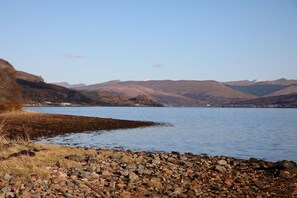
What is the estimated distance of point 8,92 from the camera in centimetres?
7544

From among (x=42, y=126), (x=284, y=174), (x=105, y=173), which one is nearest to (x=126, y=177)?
(x=105, y=173)

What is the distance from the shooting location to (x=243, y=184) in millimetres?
14930

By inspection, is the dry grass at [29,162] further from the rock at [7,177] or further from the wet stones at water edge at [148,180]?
the rock at [7,177]

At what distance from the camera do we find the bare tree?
7356 cm

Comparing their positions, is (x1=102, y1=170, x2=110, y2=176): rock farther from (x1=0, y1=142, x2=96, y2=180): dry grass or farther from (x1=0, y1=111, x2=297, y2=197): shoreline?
(x1=0, y1=142, x2=96, y2=180): dry grass

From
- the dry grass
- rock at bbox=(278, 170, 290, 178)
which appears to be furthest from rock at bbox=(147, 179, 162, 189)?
rock at bbox=(278, 170, 290, 178)

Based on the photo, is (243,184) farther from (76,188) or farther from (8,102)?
(8,102)

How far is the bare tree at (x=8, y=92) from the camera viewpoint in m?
73.6

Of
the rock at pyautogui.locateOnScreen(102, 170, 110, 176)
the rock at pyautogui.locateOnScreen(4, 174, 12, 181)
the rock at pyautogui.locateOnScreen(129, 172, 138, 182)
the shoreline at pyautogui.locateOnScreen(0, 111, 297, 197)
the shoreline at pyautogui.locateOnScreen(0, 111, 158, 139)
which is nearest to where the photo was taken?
the shoreline at pyautogui.locateOnScreen(0, 111, 297, 197)

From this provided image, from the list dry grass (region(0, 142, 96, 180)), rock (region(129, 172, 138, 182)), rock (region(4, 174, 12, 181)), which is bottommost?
rock (region(129, 172, 138, 182))

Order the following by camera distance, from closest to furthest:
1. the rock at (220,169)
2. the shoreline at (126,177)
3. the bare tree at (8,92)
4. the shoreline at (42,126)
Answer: the shoreline at (126,177), the rock at (220,169), the shoreline at (42,126), the bare tree at (8,92)

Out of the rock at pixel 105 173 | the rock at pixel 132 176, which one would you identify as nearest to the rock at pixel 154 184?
the rock at pixel 132 176

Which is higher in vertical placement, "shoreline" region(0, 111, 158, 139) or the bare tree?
the bare tree

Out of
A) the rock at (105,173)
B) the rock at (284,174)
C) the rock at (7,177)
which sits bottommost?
the rock at (284,174)
